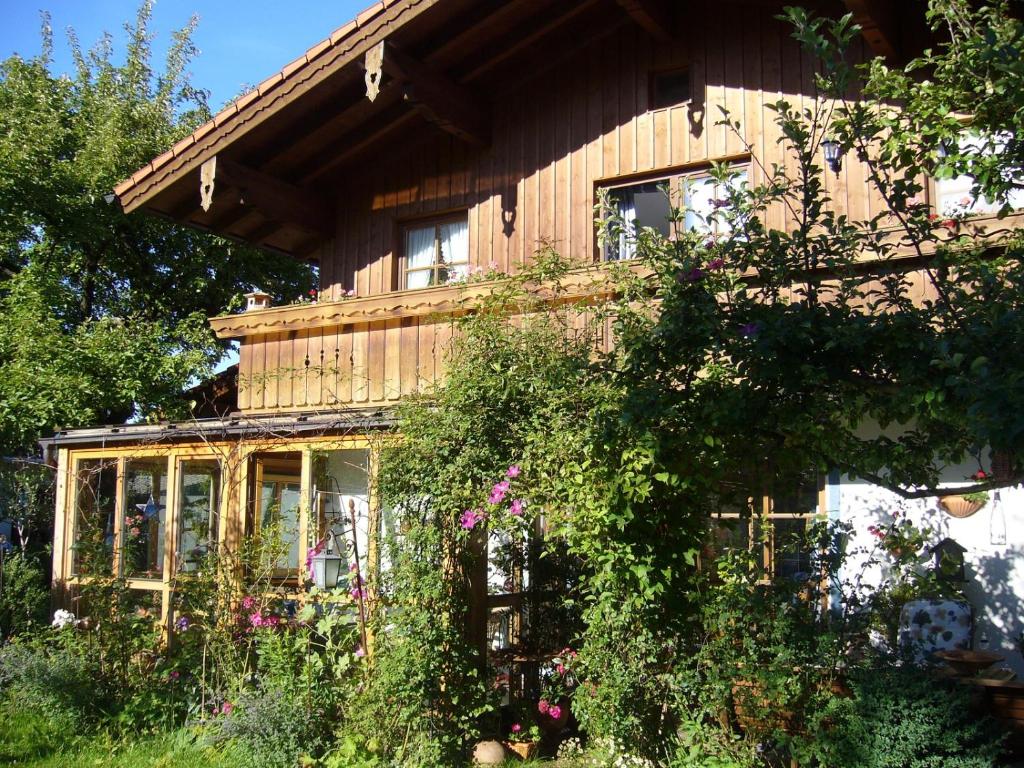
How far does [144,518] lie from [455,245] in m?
4.38

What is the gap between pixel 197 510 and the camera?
10.0 m

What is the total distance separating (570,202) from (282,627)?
5073mm

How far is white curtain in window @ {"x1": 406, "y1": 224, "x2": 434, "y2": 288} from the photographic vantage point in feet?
36.7

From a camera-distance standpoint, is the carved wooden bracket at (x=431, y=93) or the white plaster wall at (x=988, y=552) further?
the carved wooden bracket at (x=431, y=93)

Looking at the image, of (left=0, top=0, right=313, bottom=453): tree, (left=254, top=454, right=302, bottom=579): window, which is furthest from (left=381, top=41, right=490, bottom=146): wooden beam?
(left=0, top=0, right=313, bottom=453): tree

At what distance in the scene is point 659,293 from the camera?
539 centimetres

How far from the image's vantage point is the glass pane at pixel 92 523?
9.09m

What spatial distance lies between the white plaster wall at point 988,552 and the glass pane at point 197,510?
5.82 m

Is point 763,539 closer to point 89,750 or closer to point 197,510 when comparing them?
point 89,750

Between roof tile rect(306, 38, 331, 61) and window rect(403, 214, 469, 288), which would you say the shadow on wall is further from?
roof tile rect(306, 38, 331, 61)

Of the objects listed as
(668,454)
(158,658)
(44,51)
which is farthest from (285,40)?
(668,454)

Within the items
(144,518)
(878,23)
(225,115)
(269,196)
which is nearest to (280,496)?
(144,518)

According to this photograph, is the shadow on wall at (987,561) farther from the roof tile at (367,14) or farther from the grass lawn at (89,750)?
the roof tile at (367,14)

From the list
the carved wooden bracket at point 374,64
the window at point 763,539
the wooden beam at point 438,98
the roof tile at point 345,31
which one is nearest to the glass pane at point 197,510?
the carved wooden bracket at point 374,64
